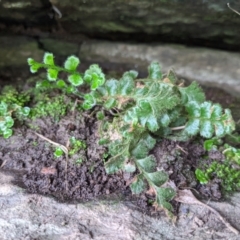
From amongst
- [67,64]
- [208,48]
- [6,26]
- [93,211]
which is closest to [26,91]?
[67,64]

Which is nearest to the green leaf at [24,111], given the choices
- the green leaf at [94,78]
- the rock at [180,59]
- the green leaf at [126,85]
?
the green leaf at [94,78]

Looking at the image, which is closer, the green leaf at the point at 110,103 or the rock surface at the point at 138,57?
the green leaf at the point at 110,103

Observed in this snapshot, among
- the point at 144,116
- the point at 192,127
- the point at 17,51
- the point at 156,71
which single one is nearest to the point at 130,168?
the point at 144,116

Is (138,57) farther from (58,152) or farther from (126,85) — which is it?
(58,152)

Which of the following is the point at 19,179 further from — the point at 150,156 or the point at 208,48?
the point at 208,48

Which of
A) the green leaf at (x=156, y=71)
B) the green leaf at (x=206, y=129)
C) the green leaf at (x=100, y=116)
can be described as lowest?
the green leaf at (x=100, y=116)

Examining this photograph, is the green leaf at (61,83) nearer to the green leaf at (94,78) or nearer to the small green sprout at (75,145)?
the green leaf at (94,78)
